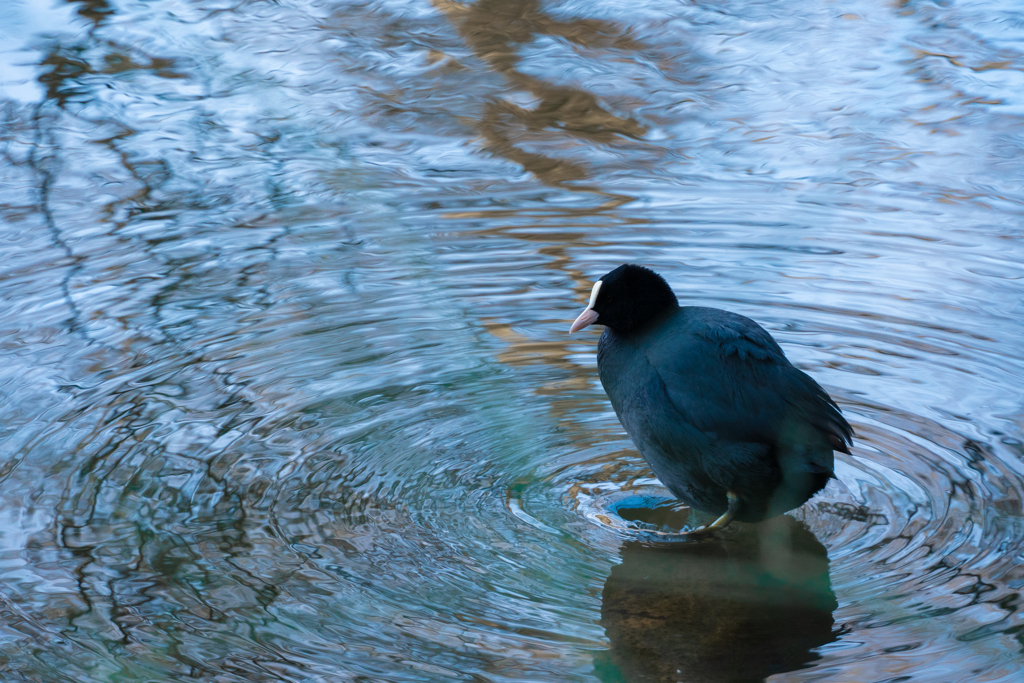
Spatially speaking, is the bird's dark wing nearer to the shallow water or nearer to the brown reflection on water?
the shallow water

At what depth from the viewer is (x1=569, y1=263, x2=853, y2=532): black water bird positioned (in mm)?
3154

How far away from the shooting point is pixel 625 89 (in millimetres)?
7531

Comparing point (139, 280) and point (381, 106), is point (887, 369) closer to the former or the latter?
point (139, 280)

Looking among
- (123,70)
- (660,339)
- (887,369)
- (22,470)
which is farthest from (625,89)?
(22,470)

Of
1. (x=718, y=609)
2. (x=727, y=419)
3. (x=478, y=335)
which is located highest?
(x=727, y=419)

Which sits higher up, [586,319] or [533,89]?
[586,319]

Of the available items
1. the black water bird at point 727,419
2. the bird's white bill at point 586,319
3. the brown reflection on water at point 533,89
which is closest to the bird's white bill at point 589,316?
the bird's white bill at point 586,319

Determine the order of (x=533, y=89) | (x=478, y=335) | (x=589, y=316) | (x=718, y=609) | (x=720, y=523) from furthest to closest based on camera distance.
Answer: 1. (x=533, y=89)
2. (x=478, y=335)
3. (x=589, y=316)
4. (x=720, y=523)
5. (x=718, y=609)

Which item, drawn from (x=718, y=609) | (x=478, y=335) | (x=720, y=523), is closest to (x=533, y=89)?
(x=478, y=335)

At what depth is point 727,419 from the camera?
316 cm

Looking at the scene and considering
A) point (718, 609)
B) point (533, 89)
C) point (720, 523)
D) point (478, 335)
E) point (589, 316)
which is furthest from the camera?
point (533, 89)

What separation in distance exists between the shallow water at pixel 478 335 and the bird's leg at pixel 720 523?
0.10 meters

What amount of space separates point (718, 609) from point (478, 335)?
172 centimetres

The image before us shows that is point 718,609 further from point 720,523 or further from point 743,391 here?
point 743,391
